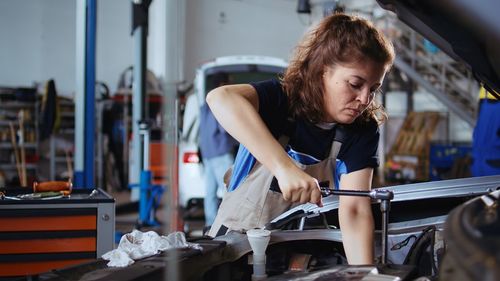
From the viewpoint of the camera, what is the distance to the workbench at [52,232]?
6.96ft

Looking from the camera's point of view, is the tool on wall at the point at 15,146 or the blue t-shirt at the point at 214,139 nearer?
the blue t-shirt at the point at 214,139

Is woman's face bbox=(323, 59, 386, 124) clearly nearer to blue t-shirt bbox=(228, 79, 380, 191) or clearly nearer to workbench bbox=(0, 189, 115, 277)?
blue t-shirt bbox=(228, 79, 380, 191)

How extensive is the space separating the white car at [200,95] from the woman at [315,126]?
4244mm

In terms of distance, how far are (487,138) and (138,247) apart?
3.91 meters

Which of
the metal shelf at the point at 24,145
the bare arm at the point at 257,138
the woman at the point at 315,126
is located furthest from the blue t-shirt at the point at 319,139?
the metal shelf at the point at 24,145

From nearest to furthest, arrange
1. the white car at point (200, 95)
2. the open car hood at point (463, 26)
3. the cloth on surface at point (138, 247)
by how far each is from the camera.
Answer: the open car hood at point (463, 26), the cloth on surface at point (138, 247), the white car at point (200, 95)

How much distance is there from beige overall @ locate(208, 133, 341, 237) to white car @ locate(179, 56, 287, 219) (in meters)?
4.27

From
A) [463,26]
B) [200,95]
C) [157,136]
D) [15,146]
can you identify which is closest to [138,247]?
[463,26]

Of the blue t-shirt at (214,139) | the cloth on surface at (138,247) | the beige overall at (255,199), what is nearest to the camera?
the cloth on surface at (138,247)

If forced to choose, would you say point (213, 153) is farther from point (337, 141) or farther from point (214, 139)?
point (337, 141)

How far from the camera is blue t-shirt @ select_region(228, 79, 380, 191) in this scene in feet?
5.76

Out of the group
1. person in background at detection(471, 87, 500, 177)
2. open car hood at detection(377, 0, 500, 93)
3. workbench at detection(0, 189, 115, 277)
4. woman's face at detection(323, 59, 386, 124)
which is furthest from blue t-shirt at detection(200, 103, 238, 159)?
open car hood at detection(377, 0, 500, 93)

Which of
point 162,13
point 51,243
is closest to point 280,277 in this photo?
point 162,13

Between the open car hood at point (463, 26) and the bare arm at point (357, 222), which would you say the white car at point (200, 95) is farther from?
the open car hood at point (463, 26)
